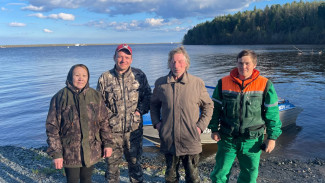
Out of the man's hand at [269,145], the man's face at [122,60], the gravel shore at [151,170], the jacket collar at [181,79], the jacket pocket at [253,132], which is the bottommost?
the gravel shore at [151,170]

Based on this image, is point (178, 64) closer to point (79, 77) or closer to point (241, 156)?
point (79, 77)

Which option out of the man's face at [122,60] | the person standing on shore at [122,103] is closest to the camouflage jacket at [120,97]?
the person standing on shore at [122,103]

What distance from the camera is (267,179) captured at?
5109 mm

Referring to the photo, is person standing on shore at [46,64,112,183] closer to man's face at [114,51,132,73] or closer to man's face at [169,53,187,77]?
man's face at [114,51,132,73]

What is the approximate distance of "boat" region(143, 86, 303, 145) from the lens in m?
7.01

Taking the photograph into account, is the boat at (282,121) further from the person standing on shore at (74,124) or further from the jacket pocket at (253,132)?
the person standing on shore at (74,124)

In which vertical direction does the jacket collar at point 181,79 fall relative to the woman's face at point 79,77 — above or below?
below

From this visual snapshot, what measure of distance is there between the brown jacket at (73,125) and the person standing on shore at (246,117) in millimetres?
1693

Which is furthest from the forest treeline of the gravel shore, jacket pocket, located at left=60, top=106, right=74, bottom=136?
jacket pocket, located at left=60, top=106, right=74, bottom=136

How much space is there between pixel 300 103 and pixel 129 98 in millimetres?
12508

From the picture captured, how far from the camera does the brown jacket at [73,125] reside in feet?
9.61

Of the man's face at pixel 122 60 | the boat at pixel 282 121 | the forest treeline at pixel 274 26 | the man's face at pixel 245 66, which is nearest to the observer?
the man's face at pixel 245 66

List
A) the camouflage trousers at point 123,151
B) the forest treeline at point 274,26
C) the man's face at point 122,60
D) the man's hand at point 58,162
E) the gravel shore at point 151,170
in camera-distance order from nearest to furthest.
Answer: the man's hand at point 58,162 → the man's face at point 122,60 → the camouflage trousers at point 123,151 → the gravel shore at point 151,170 → the forest treeline at point 274,26

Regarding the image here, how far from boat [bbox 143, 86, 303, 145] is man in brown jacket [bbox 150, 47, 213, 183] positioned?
12.2ft
